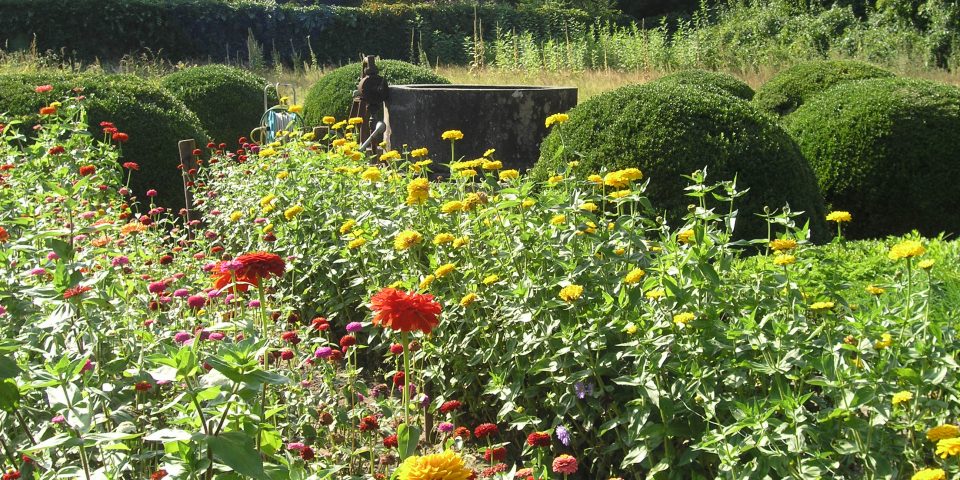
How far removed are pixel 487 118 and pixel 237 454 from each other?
5126mm

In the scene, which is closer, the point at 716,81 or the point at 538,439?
the point at 538,439

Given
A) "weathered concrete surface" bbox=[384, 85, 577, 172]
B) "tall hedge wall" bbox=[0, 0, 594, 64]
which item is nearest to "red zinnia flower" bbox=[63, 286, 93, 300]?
"weathered concrete surface" bbox=[384, 85, 577, 172]

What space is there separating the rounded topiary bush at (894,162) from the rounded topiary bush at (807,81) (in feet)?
4.83

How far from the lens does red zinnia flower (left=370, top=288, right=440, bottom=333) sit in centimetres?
211

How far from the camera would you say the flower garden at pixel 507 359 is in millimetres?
1951

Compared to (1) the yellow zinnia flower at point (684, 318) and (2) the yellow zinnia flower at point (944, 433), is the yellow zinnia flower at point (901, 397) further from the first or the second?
(1) the yellow zinnia flower at point (684, 318)

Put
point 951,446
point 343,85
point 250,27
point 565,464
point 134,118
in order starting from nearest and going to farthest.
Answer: point 951,446
point 565,464
point 134,118
point 343,85
point 250,27

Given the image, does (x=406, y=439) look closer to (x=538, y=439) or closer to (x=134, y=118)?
(x=538, y=439)

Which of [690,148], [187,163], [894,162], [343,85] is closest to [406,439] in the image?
[690,148]

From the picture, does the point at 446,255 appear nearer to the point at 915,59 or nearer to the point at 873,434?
the point at 873,434

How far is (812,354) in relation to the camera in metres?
2.46

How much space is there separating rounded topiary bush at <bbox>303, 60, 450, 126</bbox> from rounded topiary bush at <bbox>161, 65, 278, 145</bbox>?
65 cm

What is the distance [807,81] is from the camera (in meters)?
8.41

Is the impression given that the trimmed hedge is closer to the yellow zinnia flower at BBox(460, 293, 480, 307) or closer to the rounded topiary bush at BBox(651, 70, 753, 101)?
the rounded topiary bush at BBox(651, 70, 753, 101)
